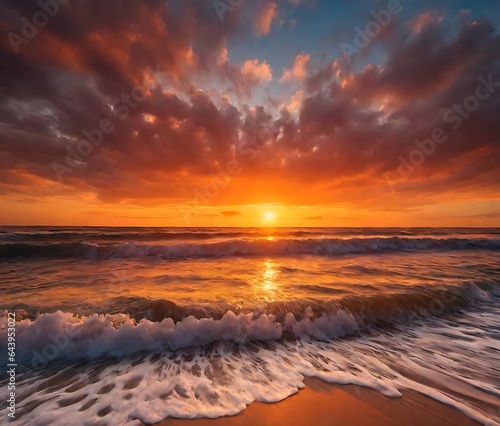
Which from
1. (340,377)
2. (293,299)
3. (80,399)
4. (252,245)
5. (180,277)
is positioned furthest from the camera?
(252,245)

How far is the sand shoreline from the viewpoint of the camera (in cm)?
250

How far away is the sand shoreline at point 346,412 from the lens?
2.50m

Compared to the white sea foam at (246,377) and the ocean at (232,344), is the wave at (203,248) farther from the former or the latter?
the white sea foam at (246,377)

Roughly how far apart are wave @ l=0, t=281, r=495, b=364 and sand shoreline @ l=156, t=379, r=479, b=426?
1647 millimetres

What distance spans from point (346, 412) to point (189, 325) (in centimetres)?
287

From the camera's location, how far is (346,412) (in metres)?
2.65

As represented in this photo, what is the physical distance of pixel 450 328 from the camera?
5.02 m

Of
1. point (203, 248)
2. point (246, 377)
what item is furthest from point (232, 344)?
point (203, 248)

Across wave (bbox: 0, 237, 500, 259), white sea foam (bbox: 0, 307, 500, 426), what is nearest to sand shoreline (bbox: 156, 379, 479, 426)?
white sea foam (bbox: 0, 307, 500, 426)

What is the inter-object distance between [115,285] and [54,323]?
11.4 ft

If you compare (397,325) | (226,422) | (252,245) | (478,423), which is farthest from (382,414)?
(252,245)

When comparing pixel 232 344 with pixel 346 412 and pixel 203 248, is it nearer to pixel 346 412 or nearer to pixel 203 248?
pixel 346 412

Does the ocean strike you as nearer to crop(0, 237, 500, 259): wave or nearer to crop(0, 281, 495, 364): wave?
crop(0, 281, 495, 364): wave

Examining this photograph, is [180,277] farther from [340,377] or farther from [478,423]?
[478,423]
